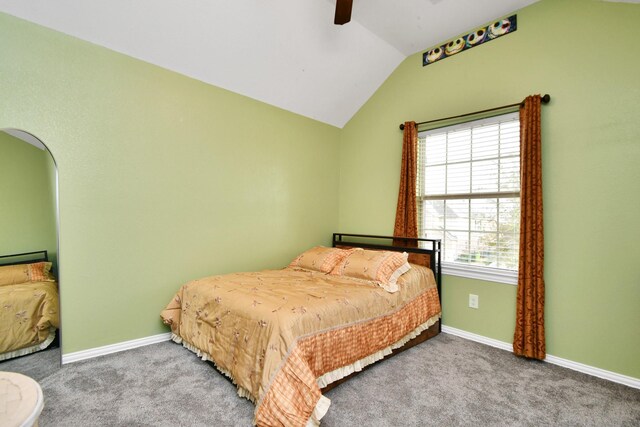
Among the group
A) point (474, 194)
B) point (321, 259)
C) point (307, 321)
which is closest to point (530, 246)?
point (474, 194)

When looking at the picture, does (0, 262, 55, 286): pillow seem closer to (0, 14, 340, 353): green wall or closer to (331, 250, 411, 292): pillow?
(0, 14, 340, 353): green wall

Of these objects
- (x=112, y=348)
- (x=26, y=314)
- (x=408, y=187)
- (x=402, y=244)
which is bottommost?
(x=112, y=348)

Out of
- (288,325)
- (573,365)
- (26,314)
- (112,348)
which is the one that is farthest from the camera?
(112,348)

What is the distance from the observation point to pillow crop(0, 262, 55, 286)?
2.15m

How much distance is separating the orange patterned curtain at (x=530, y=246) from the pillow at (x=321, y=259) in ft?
5.02

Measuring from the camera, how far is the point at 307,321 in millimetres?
1851

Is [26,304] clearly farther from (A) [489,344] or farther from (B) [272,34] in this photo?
(A) [489,344]

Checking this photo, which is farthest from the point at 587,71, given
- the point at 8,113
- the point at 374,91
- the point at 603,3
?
the point at 8,113

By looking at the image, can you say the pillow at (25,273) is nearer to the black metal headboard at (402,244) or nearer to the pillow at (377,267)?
the pillow at (377,267)

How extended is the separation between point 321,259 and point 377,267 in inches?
27.7

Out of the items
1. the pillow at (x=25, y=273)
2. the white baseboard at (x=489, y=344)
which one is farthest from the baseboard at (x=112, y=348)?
the pillow at (x=25, y=273)

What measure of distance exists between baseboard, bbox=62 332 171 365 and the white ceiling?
2.41 metres

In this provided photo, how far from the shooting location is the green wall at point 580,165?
2.18 meters

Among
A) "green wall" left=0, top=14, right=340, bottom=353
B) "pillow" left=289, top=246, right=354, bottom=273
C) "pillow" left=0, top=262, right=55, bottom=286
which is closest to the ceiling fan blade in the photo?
"green wall" left=0, top=14, right=340, bottom=353
